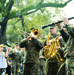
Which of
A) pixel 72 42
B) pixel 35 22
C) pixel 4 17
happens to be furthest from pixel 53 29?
pixel 35 22

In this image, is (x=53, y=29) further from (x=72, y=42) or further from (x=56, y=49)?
(x=72, y=42)

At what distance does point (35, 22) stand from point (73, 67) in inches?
672

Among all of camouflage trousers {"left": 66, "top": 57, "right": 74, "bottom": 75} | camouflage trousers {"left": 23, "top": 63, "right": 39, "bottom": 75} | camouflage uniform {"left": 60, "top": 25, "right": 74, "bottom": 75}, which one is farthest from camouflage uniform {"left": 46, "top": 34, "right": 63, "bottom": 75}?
camouflage trousers {"left": 66, "top": 57, "right": 74, "bottom": 75}

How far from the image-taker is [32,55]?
5457 mm

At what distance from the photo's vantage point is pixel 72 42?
3668 millimetres

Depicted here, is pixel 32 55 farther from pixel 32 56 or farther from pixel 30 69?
pixel 30 69

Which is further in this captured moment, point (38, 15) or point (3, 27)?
point (38, 15)

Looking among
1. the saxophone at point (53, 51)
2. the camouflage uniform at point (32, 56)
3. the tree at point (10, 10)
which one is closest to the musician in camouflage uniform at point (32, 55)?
the camouflage uniform at point (32, 56)

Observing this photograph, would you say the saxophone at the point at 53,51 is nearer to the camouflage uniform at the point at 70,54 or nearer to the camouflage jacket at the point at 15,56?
the camouflage uniform at the point at 70,54

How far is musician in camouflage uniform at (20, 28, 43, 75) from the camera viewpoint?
5402 mm

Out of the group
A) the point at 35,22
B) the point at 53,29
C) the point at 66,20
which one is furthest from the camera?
the point at 35,22

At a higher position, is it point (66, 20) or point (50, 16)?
point (50, 16)

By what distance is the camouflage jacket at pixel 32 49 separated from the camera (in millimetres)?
5441

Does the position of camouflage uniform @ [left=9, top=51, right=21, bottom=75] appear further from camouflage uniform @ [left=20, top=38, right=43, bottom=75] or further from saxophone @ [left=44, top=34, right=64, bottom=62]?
saxophone @ [left=44, top=34, right=64, bottom=62]
